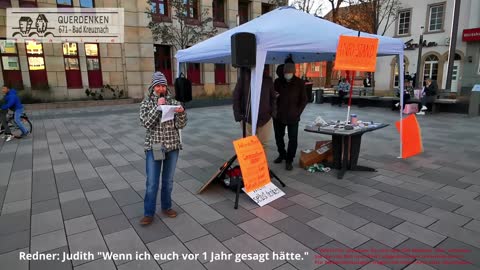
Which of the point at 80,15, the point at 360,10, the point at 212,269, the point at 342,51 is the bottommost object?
the point at 212,269

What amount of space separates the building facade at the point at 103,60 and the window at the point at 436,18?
1466cm

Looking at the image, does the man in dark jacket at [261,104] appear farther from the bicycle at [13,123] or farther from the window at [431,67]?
the window at [431,67]

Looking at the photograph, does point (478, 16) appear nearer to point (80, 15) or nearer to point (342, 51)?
point (342, 51)

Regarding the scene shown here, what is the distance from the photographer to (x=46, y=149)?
7.30 meters

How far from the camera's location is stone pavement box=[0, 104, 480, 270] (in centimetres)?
304

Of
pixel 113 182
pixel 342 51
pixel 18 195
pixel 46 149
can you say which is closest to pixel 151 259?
pixel 113 182

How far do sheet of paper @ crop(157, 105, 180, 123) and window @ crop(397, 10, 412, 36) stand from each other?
26.2 metres

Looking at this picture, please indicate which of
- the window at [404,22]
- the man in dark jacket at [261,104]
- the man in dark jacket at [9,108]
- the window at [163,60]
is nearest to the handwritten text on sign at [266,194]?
the man in dark jacket at [261,104]

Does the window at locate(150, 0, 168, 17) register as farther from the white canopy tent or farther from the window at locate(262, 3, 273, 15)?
the white canopy tent

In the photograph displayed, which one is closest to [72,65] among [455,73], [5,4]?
[5,4]

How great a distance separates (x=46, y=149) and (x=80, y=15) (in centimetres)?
1193

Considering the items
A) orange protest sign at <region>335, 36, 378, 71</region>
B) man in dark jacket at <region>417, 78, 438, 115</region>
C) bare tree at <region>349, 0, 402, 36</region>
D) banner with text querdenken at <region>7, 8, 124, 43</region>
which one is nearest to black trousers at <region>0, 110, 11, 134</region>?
orange protest sign at <region>335, 36, 378, 71</region>

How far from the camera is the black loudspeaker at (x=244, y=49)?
3.96m

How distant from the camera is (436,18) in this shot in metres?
22.3
